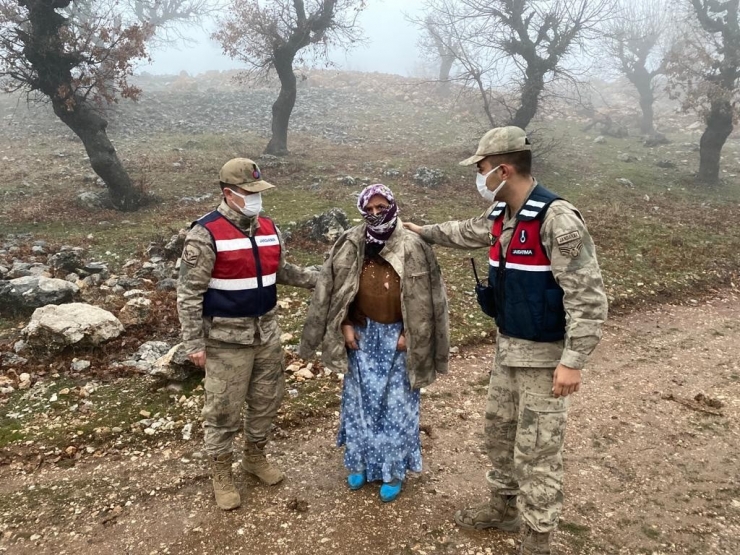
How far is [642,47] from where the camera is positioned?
100 ft

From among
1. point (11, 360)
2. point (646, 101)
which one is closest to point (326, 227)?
point (11, 360)

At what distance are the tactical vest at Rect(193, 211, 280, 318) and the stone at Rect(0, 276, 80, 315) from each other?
14.8 ft

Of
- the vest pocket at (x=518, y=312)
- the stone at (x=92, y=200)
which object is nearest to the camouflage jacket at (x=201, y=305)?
the vest pocket at (x=518, y=312)

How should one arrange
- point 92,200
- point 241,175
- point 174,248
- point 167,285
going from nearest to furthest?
1. point 241,175
2. point 167,285
3. point 174,248
4. point 92,200

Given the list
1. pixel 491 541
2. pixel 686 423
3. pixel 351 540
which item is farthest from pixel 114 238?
pixel 686 423

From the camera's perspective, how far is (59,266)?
7.82 meters

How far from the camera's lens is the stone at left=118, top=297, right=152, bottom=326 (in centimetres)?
633

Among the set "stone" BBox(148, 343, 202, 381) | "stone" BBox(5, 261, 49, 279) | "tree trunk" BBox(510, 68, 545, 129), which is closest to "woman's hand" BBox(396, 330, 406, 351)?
"stone" BBox(148, 343, 202, 381)

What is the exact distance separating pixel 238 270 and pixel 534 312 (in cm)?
200

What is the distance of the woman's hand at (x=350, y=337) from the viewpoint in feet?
11.9

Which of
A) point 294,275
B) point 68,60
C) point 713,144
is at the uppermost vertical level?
point 68,60

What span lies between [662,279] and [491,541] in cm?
728

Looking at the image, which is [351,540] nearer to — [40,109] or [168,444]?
[168,444]

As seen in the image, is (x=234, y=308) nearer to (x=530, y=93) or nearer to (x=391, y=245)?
(x=391, y=245)
